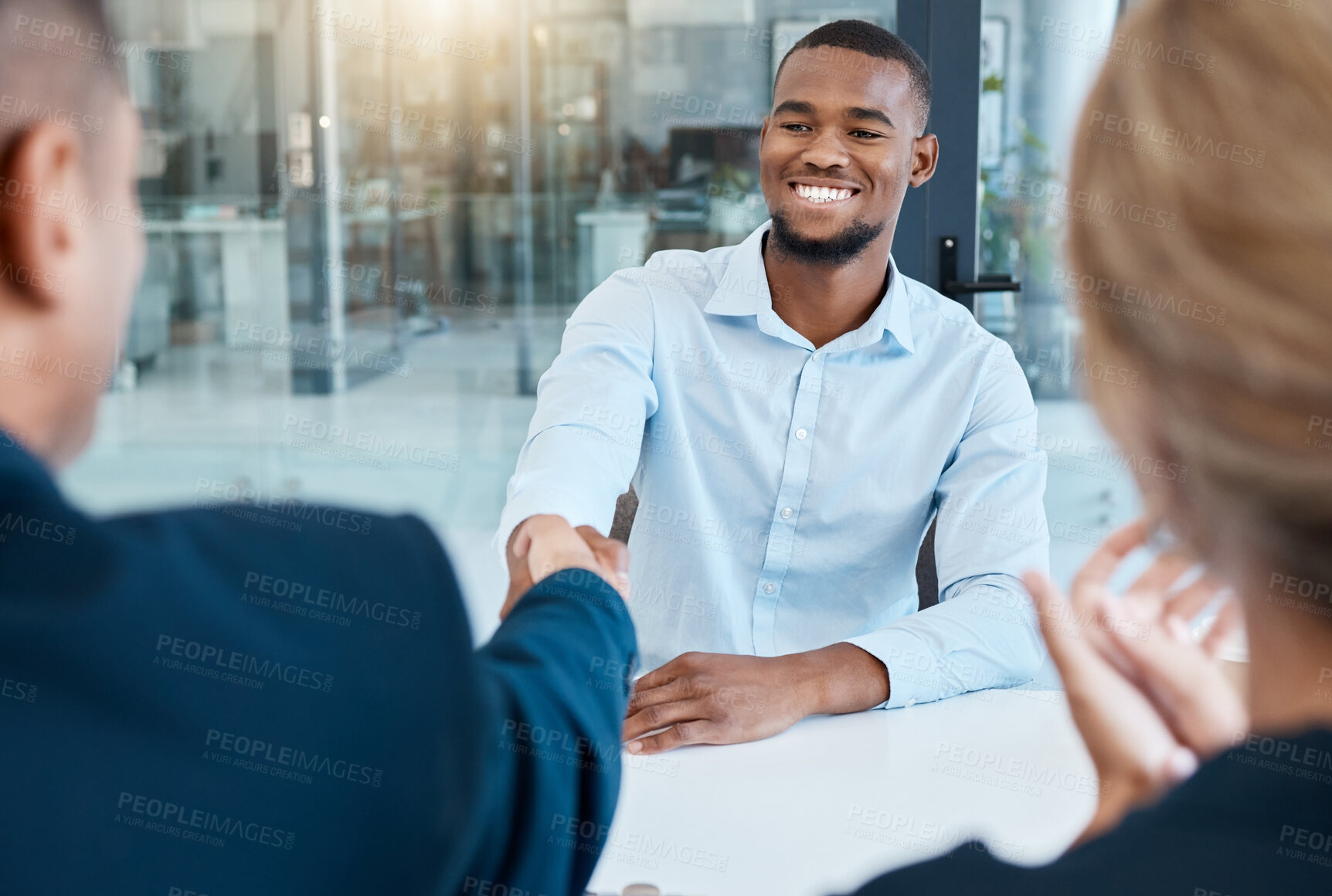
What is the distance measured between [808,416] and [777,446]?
73mm

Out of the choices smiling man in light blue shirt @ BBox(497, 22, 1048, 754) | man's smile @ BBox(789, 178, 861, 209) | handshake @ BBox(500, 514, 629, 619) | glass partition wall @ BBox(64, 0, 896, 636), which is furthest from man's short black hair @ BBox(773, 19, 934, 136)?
glass partition wall @ BBox(64, 0, 896, 636)

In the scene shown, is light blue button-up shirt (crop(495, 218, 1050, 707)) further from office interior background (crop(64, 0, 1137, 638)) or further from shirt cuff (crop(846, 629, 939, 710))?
office interior background (crop(64, 0, 1137, 638))

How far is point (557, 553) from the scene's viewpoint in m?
1.18

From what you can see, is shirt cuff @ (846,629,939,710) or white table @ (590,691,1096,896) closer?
white table @ (590,691,1096,896)

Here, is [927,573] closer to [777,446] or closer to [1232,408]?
[777,446]

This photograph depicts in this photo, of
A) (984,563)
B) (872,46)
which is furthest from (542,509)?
(872,46)

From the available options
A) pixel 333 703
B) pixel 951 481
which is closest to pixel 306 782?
pixel 333 703

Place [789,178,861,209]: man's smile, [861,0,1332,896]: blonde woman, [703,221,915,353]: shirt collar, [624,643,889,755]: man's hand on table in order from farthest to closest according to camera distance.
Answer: [789,178,861,209]: man's smile, [703,221,915,353]: shirt collar, [624,643,889,755]: man's hand on table, [861,0,1332,896]: blonde woman

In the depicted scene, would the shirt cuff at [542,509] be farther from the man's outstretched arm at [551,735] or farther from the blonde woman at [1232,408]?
the blonde woman at [1232,408]

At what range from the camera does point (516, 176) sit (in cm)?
379

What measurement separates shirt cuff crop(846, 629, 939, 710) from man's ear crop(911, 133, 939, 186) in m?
1.11

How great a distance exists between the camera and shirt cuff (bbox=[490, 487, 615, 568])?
144 cm

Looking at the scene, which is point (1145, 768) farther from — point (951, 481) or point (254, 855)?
point (951, 481)

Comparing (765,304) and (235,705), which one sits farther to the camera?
(765,304)
